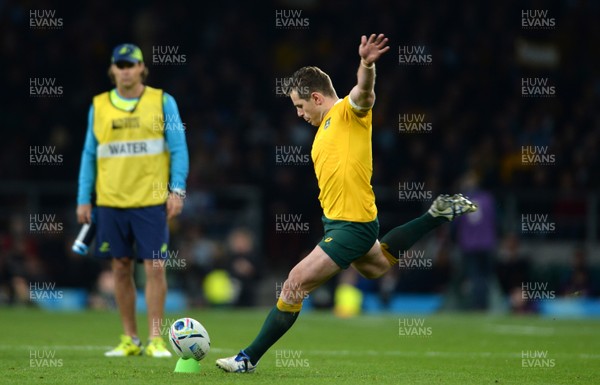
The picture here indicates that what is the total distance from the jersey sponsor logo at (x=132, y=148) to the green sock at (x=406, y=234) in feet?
7.82

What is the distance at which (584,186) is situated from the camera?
2166 cm

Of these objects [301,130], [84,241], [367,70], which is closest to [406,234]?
[367,70]

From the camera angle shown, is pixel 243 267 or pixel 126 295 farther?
pixel 243 267

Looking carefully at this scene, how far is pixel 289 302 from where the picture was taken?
872 cm

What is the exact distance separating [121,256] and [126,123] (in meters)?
1.19

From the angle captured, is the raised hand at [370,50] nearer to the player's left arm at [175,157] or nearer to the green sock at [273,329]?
the green sock at [273,329]

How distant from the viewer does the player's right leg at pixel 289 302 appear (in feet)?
28.3

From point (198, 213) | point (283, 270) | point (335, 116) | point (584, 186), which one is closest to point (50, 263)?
point (198, 213)

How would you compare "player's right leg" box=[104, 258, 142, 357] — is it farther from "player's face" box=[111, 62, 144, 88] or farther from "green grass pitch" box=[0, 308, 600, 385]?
"player's face" box=[111, 62, 144, 88]

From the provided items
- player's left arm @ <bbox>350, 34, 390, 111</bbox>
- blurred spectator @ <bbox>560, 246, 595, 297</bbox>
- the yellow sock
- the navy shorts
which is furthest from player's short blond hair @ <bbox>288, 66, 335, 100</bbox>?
blurred spectator @ <bbox>560, 246, 595, 297</bbox>

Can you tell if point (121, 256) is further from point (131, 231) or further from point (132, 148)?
point (132, 148)

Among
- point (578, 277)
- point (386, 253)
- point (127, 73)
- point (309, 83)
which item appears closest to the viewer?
point (309, 83)

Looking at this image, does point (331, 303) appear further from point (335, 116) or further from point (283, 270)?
point (335, 116)

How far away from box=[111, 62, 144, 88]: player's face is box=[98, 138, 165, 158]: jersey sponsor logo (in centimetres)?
52
